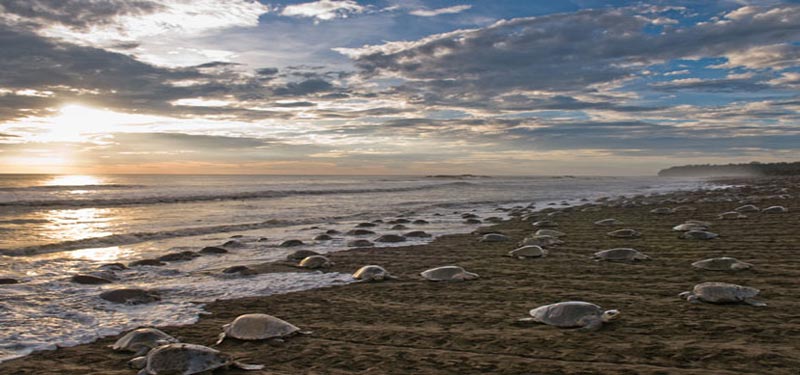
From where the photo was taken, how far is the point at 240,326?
20.0 ft

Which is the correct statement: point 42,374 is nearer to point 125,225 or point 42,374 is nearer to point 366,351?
point 366,351

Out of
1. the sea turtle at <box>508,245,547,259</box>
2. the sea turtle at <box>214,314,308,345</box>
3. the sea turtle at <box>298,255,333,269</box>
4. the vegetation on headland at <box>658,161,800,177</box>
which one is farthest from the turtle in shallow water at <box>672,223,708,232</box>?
the vegetation on headland at <box>658,161,800,177</box>

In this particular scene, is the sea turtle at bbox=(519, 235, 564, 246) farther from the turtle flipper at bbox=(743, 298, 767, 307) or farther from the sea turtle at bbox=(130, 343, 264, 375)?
the sea turtle at bbox=(130, 343, 264, 375)

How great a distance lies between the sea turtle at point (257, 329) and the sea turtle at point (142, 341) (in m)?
0.60

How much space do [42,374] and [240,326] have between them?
191 centimetres

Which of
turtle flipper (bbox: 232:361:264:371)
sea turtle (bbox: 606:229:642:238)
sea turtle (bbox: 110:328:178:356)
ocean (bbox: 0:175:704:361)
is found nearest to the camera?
turtle flipper (bbox: 232:361:264:371)

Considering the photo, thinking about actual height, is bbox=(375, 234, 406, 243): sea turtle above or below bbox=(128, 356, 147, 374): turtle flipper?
below

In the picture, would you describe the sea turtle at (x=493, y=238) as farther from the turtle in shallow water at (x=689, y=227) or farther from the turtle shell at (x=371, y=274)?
the turtle shell at (x=371, y=274)

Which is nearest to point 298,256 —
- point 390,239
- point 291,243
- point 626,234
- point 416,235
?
point 291,243

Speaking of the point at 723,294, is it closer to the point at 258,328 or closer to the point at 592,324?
the point at 592,324

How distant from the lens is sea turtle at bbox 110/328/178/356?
5.65 meters

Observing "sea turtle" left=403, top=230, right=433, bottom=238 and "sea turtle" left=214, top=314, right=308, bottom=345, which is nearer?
"sea turtle" left=214, top=314, right=308, bottom=345

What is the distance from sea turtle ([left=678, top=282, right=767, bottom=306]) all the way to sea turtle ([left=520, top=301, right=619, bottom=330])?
1406 mm

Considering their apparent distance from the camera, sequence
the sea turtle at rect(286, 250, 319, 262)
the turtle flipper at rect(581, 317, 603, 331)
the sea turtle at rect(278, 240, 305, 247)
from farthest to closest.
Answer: the sea turtle at rect(278, 240, 305, 247) → the sea turtle at rect(286, 250, 319, 262) → the turtle flipper at rect(581, 317, 603, 331)
